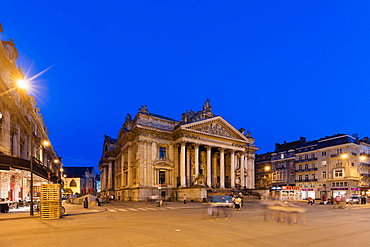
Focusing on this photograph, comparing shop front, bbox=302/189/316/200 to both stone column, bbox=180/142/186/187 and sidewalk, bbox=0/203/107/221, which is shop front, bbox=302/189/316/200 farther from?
sidewalk, bbox=0/203/107/221

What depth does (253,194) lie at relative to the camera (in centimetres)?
5784

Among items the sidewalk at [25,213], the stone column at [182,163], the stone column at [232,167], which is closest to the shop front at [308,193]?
the stone column at [232,167]

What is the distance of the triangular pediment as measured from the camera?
56.7 m

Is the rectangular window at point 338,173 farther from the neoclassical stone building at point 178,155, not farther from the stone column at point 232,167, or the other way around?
the stone column at point 232,167

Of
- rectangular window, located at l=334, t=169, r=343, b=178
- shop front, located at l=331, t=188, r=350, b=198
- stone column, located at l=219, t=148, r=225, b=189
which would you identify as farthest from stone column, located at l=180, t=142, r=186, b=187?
rectangular window, located at l=334, t=169, r=343, b=178

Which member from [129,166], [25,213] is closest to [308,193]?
[129,166]

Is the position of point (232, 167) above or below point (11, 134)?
below

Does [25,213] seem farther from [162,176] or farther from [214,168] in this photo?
[214,168]

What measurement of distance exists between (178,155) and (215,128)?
977 centimetres

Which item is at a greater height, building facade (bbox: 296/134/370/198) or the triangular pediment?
the triangular pediment

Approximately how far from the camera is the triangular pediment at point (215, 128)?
186 feet

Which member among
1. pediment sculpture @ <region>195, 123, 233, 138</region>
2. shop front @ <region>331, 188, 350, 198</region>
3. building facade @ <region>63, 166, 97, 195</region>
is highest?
pediment sculpture @ <region>195, 123, 233, 138</region>

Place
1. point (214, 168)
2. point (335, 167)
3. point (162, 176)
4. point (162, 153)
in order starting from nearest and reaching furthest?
1. point (162, 176)
2. point (162, 153)
3. point (214, 168)
4. point (335, 167)

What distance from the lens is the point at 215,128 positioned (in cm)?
6103
